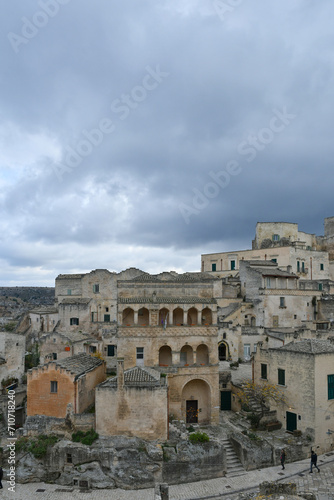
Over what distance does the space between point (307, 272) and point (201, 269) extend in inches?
729

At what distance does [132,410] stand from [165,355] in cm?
699

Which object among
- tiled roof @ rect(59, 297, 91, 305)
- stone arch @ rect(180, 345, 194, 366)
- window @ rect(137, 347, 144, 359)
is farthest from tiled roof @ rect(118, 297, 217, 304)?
tiled roof @ rect(59, 297, 91, 305)

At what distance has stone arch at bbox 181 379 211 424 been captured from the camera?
31.6m

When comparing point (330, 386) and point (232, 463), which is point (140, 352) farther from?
point (330, 386)

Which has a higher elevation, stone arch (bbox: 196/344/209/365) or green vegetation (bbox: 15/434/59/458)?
stone arch (bbox: 196/344/209/365)

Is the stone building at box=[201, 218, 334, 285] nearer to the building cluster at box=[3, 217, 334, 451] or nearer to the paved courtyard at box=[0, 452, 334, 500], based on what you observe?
the building cluster at box=[3, 217, 334, 451]

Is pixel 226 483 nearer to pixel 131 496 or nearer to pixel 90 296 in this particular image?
pixel 131 496

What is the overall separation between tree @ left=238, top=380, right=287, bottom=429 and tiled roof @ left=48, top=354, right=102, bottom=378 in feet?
42.7

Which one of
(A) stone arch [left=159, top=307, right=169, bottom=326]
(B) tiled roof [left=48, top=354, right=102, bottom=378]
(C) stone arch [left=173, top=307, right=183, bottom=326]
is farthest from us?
(C) stone arch [left=173, top=307, right=183, bottom=326]

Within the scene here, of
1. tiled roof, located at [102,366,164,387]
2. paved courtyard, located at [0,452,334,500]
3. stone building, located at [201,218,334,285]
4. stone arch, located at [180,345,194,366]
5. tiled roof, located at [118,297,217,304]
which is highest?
stone building, located at [201,218,334,285]

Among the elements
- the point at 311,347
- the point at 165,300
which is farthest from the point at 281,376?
the point at 165,300

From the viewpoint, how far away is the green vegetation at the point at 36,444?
26.2 meters

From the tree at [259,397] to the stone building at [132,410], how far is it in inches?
330

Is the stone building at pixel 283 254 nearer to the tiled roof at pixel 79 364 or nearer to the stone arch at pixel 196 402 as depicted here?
the stone arch at pixel 196 402
